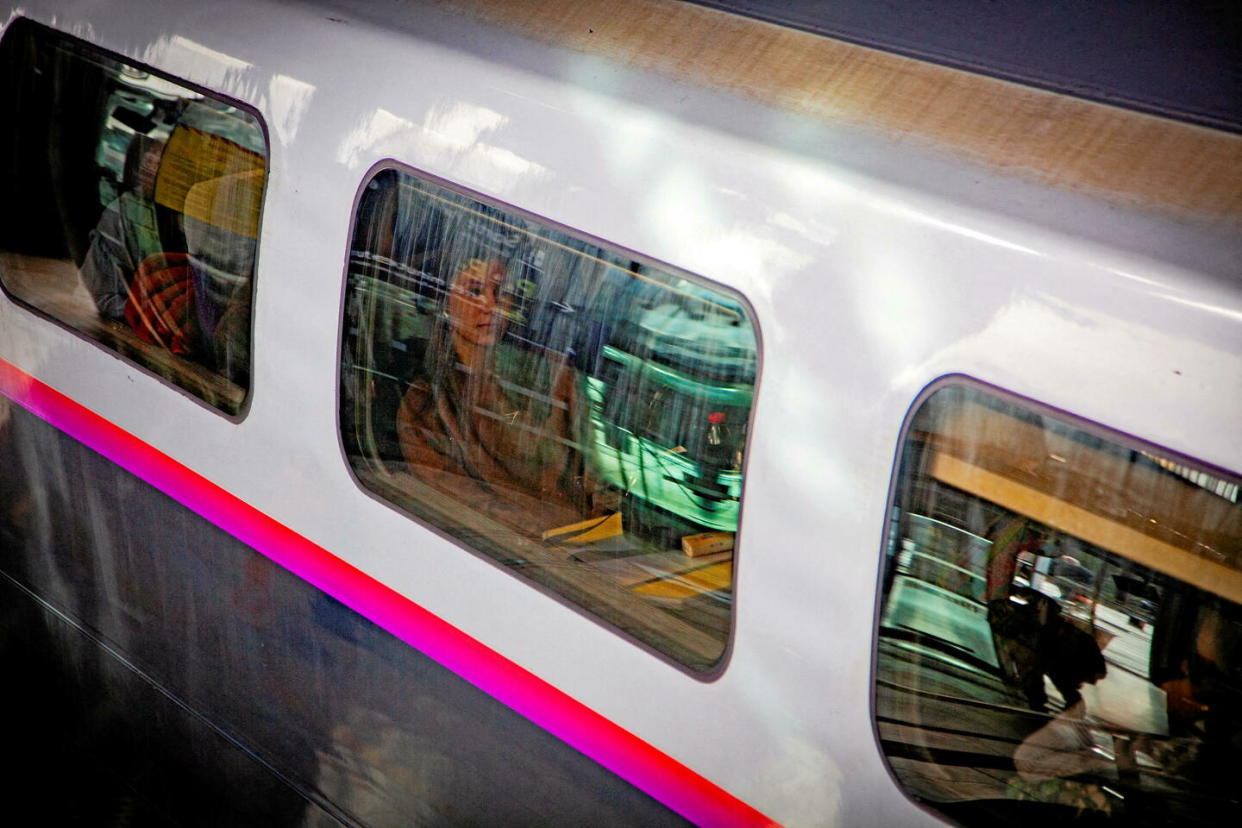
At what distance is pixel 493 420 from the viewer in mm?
2248

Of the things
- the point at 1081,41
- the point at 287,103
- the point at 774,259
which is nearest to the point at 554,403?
the point at 774,259

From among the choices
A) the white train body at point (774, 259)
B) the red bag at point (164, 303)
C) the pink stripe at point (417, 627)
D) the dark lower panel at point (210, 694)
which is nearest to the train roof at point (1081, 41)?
the white train body at point (774, 259)

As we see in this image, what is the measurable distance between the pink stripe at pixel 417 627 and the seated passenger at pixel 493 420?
0.28 m

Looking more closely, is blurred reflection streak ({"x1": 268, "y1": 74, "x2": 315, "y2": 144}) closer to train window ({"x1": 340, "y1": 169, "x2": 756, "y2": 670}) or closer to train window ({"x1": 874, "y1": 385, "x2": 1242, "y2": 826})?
train window ({"x1": 340, "y1": 169, "x2": 756, "y2": 670})

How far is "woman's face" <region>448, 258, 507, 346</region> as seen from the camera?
2174 millimetres

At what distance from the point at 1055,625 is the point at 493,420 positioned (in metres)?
1.08

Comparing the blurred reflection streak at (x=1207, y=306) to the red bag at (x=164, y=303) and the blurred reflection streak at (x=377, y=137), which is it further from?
the red bag at (x=164, y=303)

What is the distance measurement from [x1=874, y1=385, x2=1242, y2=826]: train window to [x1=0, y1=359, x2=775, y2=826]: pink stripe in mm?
399

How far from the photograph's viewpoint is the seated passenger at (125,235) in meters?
2.86

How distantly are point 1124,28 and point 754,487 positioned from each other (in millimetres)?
921

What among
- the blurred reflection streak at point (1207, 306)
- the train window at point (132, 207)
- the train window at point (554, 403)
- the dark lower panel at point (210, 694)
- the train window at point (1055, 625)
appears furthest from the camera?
the train window at point (132, 207)

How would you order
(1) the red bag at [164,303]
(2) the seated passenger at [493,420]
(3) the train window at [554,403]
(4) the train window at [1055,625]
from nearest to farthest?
(4) the train window at [1055,625] → (3) the train window at [554,403] → (2) the seated passenger at [493,420] → (1) the red bag at [164,303]

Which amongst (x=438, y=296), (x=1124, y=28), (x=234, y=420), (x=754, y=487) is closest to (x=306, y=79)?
(x=438, y=296)

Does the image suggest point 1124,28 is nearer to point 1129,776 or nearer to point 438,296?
point 1129,776
